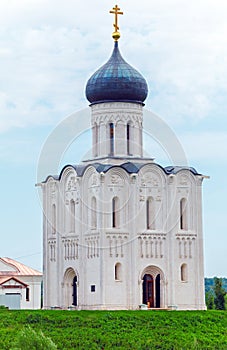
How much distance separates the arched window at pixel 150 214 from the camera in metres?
46.2

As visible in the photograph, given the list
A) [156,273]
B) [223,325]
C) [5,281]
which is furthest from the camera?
[5,281]

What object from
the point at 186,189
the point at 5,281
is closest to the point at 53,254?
the point at 5,281

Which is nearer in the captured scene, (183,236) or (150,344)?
(150,344)

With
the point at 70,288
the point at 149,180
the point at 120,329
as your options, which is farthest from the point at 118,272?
the point at 120,329

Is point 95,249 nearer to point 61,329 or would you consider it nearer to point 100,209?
point 100,209

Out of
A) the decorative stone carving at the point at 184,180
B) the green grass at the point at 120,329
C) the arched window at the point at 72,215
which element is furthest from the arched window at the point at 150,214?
the green grass at the point at 120,329

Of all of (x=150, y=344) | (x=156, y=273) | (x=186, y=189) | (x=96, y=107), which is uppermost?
(x=96, y=107)

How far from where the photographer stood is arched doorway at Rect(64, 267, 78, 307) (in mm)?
47406

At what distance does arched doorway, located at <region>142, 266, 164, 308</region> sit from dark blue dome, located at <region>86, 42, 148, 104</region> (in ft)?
23.2

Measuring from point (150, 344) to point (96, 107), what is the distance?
40.7 feet

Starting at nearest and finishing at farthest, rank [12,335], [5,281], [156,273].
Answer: [12,335]
[156,273]
[5,281]

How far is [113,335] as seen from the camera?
3906 cm

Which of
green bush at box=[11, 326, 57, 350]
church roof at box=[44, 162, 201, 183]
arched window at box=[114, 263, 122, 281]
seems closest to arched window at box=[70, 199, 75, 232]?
church roof at box=[44, 162, 201, 183]

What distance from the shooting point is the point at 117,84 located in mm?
46688
